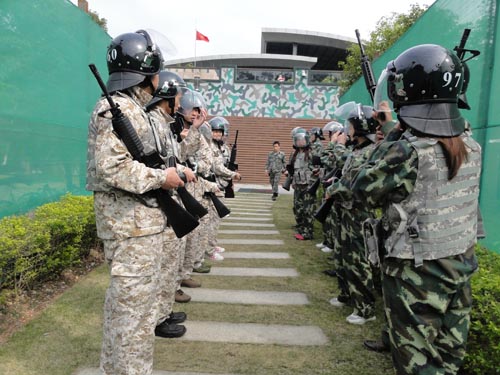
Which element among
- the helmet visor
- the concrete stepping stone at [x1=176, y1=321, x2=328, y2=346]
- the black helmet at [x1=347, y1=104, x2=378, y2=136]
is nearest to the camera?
the helmet visor

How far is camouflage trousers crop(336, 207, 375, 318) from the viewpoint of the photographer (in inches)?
140

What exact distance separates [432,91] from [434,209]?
60 cm

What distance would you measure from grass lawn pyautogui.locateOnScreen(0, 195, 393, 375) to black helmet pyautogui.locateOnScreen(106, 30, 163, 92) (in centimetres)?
205

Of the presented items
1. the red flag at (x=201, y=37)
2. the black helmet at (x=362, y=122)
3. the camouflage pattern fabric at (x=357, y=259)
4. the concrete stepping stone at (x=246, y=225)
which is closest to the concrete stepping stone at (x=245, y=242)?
the concrete stepping stone at (x=246, y=225)

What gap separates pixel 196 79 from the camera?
22.0m

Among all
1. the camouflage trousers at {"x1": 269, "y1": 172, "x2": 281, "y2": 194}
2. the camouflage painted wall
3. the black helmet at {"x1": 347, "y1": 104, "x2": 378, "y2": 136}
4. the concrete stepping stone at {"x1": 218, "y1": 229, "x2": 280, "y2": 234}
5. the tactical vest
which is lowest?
the concrete stepping stone at {"x1": 218, "y1": 229, "x2": 280, "y2": 234}

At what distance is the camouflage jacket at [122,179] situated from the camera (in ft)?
6.73

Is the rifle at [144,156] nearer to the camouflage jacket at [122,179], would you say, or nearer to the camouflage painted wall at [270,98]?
the camouflage jacket at [122,179]

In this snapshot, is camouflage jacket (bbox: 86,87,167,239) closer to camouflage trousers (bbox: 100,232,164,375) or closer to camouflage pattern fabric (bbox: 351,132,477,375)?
camouflage trousers (bbox: 100,232,164,375)

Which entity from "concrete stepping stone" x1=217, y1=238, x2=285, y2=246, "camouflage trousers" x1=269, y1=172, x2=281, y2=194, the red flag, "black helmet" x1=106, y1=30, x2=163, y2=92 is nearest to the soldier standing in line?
"black helmet" x1=106, y1=30, x2=163, y2=92

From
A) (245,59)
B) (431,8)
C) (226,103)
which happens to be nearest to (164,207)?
(431,8)

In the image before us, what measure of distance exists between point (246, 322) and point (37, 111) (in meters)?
3.63

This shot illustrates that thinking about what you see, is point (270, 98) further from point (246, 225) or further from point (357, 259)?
point (357, 259)

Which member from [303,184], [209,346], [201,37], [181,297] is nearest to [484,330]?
[209,346]
